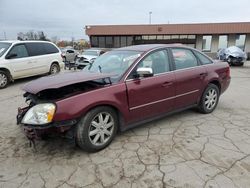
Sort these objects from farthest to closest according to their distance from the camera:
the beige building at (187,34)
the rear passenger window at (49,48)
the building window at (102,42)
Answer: the building window at (102,42), the beige building at (187,34), the rear passenger window at (49,48)

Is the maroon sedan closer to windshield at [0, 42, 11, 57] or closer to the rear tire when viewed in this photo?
the rear tire

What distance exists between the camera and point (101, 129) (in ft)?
10.5

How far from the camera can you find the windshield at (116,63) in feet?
11.8

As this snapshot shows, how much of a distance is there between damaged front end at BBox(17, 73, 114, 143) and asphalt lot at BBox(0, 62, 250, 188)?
42 cm

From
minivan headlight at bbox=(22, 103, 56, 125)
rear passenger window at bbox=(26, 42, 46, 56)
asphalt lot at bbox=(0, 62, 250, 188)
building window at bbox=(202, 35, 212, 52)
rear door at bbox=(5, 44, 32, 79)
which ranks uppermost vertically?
building window at bbox=(202, 35, 212, 52)

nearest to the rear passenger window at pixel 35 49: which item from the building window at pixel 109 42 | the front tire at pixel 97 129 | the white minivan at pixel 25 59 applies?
the white minivan at pixel 25 59

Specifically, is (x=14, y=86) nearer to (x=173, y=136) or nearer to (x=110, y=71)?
(x=110, y=71)

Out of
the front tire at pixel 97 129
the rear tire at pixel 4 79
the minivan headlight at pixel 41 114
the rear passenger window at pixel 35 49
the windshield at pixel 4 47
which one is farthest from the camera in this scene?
the rear passenger window at pixel 35 49

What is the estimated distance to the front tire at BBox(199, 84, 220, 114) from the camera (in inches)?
181

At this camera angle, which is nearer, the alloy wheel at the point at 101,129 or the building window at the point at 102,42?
the alloy wheel at the point at 101,129

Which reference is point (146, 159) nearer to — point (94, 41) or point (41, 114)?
point (41, 114)

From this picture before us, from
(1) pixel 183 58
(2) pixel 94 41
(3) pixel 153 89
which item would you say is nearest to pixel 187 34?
(2) pixel 94 41

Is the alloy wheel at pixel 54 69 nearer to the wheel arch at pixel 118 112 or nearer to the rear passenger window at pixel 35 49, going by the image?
the rear passenger window at pixel 35 49

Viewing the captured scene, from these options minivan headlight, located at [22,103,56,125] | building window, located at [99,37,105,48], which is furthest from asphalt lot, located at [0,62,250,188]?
building window, located at [99,37,105,48]
